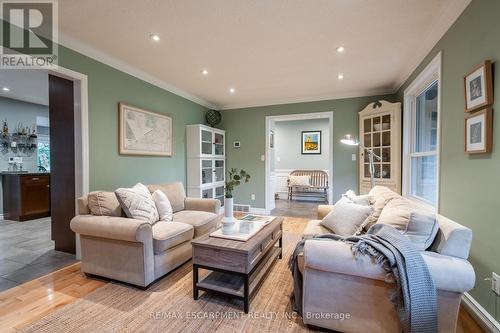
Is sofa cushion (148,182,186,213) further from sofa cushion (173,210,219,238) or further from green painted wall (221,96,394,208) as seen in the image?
green painted wall (221,96,394,208)

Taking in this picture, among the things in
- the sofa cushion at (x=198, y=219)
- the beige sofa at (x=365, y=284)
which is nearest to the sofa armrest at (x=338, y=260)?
the beige sofa at (x=365, y=284)

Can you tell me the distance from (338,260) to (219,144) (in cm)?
411

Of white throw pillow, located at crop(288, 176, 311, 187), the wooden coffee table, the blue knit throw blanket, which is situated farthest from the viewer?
white throw pillow, located at crop(288, 176, 311, 187)

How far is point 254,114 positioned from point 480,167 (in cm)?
402

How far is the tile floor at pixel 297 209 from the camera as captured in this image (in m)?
5.02

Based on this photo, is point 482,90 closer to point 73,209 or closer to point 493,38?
point 493,38

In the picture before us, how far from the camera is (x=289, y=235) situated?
3.56 metres

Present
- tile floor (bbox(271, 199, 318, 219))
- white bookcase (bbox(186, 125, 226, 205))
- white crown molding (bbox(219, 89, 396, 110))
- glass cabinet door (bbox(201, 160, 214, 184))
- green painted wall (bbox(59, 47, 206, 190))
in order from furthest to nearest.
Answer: tile floor (bbox(271, 199, 318, 219))
glass cabinet door (bbox(201, 160, 214, 184))
white bookcase (bbox(186, 125, 226, 205))
white crown molding (bbox(219, 89, 396, 110))
green painted wall (bbox(59, 47, 206, 190))

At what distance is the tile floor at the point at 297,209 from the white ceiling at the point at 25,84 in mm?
Result: 4826

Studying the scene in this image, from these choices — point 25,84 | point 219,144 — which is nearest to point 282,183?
point 219,144

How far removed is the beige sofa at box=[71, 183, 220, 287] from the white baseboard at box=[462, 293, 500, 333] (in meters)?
2.47

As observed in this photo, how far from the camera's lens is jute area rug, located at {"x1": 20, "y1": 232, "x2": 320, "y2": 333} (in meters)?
1.58

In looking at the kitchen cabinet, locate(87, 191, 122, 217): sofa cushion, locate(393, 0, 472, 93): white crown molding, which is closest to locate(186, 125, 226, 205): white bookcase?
locate(87, 191, 122, 217): sofa cushion

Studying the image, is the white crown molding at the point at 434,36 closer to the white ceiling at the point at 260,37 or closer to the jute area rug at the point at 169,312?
the white ceiling at the point at 260,37
